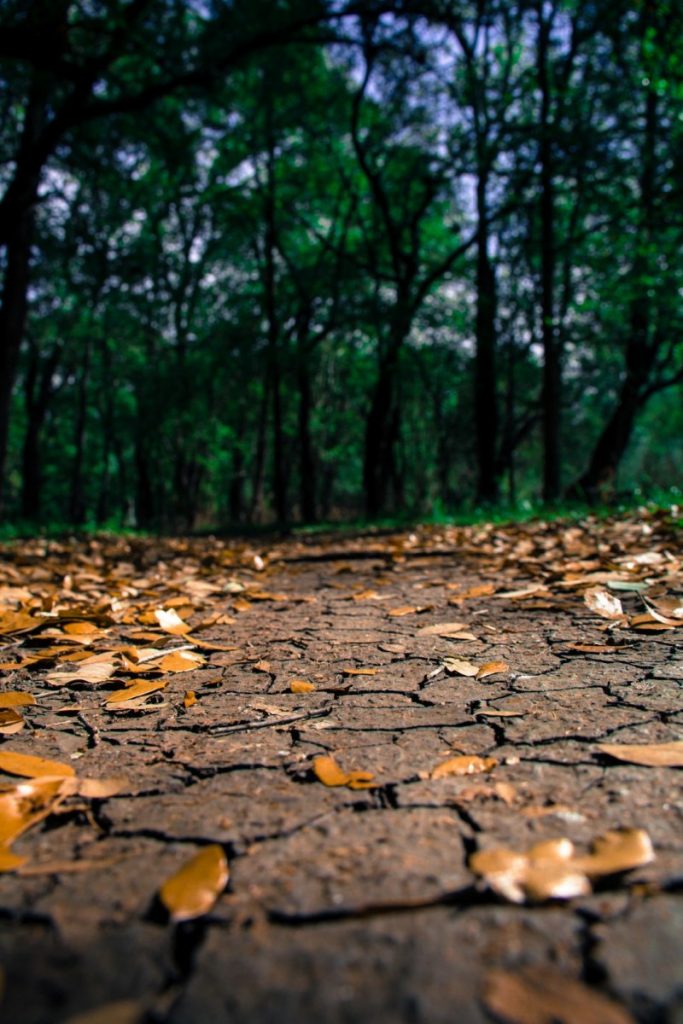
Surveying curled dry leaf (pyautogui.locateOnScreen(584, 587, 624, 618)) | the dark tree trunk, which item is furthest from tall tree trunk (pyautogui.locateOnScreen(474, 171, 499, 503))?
curled dry leaf (pyautogui.locateOnScreen(584, 587, 624, 618))

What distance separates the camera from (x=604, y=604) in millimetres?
2309

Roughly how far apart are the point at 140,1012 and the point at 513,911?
40 cm

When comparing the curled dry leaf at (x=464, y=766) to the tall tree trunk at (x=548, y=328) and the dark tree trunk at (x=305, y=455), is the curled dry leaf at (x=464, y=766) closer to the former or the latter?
the tall tree trunk at (x=548, y=328)

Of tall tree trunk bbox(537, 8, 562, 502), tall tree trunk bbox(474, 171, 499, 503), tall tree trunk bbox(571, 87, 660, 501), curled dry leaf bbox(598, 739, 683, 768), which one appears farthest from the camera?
tall tree trunk bbox(474, 171, 499, 503)

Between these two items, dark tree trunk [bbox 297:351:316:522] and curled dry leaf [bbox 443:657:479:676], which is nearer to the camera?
curled dry leaf [bbox 443:657:479:676]

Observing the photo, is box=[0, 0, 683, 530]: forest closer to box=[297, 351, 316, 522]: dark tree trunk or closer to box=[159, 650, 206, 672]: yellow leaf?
box=[297, 351, 316, 522]: dark tree trunk

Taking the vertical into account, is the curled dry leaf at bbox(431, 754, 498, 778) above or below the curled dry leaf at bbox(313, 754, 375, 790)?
above

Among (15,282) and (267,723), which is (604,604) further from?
(15,282)

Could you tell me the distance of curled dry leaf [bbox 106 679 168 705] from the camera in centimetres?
163

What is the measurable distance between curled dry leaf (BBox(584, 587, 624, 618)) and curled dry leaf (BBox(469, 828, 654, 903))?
59.0 inches

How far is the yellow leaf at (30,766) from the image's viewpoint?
1.17 meters

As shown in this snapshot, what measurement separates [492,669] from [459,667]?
9 centimetres

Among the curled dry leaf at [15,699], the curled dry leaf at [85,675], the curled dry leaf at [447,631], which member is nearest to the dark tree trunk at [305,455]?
the curled dry leaf at [447,631]

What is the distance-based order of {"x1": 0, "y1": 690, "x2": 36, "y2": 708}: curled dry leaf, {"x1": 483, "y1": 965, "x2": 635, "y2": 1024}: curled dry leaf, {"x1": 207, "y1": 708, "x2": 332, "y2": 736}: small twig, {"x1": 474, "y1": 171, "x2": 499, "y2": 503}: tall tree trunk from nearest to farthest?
{"x1": 483, "y1": 965, "x2": 635, "y2": 1024}: curled dry leaf, {"x1": 207, "y1": 708, "x2": 332, "y2": 736}: small twig, {"x1": 0, "y1": 690, "x2": 36, "y2": 708}: curled dry leaf, {"x1": 474, "y1": 171, "x2": 499, "y2": 503}: tall tree trunk
